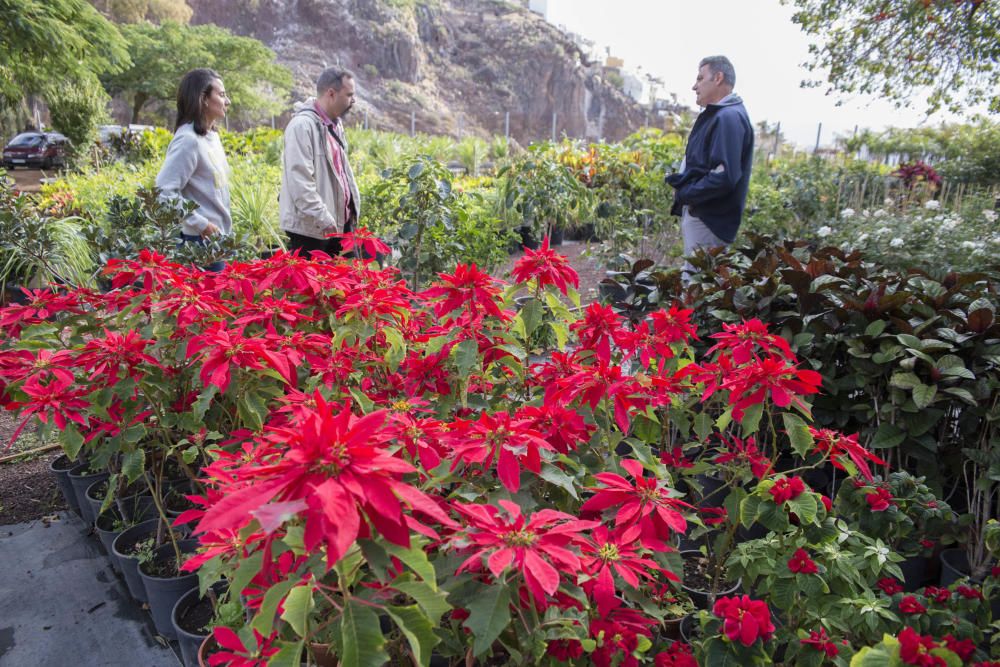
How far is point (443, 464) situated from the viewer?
3.11ft

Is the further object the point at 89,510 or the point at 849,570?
the point at 89,510

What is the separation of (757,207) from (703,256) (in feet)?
12.6

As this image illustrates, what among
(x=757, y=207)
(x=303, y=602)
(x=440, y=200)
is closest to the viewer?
(x=303, y=602)

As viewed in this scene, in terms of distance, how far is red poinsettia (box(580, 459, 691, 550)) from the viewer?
0.95 metres

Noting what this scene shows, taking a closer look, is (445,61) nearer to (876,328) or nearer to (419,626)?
(876,328)

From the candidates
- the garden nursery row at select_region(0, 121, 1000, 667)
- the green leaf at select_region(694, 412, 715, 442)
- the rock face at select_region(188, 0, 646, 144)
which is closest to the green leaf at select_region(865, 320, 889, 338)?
the garden nursery row at select_region(0, 121, 1000, 667)

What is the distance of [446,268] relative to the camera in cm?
373

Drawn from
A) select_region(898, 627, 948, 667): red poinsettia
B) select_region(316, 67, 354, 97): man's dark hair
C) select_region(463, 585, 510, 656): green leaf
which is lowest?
select_region(898, 627, 948, 667): red poinsettia

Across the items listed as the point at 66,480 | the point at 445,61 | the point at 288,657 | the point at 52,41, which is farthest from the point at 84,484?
the point at 445,61

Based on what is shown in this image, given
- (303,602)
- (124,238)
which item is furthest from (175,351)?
(124,238)

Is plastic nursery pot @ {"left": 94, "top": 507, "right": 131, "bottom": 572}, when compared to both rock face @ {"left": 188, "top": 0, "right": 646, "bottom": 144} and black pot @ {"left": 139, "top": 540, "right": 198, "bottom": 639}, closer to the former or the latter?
black pot @ {"left": 139, "top": 540, "right": 198, "bottom": 639}

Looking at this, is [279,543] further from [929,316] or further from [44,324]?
[929,316]

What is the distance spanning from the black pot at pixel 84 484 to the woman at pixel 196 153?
1.14m

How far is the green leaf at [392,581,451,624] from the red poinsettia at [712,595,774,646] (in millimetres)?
437
